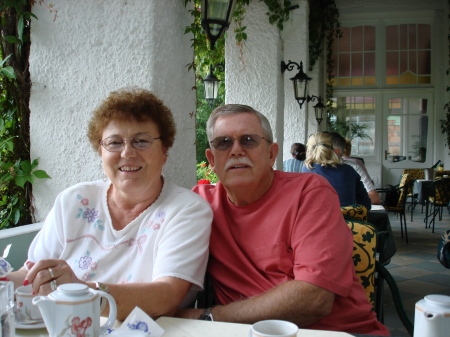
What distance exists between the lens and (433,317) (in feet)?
3.05

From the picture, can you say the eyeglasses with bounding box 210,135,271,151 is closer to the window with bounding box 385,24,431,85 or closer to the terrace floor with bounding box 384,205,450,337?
the terrace floor with bounding box 384,205,450,337

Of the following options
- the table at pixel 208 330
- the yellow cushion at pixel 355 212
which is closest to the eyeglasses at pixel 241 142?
the table at pixel 208 330

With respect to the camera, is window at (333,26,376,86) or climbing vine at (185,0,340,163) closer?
climbing vine at (185,0,340,163)

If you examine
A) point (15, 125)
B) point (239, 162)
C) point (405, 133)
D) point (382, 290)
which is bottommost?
point (382, 290)

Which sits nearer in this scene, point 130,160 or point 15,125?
point 130,160

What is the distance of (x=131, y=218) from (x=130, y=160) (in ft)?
0.73

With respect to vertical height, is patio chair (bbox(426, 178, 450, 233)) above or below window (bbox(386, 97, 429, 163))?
below

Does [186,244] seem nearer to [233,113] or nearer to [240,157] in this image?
[240,157]

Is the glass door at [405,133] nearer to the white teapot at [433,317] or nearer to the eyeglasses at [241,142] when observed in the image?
the eyeglasses at [241,142]

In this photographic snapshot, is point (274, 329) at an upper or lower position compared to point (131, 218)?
lower

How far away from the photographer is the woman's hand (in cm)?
121

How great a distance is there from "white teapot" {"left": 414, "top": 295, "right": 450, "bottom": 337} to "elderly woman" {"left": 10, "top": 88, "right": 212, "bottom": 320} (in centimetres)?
74

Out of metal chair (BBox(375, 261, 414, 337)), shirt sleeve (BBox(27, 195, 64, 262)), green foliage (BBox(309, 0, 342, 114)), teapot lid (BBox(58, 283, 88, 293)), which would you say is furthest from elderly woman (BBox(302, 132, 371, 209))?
green foliage (BBox(309, 0, 342, 114))

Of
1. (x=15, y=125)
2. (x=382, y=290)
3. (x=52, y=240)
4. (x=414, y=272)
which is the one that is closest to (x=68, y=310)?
(x=52, y=240)
